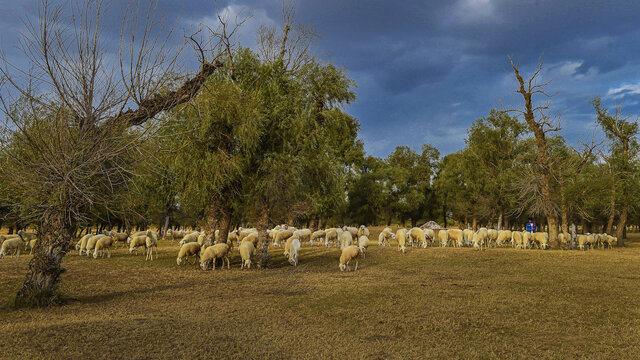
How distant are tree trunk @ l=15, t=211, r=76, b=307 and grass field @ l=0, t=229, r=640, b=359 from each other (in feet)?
1.42

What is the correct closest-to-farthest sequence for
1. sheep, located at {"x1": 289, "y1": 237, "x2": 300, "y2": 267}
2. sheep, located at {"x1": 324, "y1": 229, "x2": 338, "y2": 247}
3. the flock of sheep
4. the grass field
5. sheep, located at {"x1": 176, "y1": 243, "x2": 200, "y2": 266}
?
the grass field
the flock of sheep
sheep, located at {"x1": 176, "y1": 243, "x2": 200, "y2": 266}
sheep, located at {"x1": 289, "y1": 237, "x2": 300, "y2": 267}
sheep, located at {"x1": 324, "y1": 229, "x2": 338, "y2": 247}

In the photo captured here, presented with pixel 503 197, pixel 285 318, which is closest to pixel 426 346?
pixel 285 318

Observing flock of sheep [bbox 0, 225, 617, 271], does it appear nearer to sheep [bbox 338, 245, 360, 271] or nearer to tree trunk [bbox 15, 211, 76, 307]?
sheep [bbox 338, 245, 360, 271]

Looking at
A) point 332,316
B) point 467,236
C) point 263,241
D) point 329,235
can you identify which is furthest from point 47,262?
point 467,236

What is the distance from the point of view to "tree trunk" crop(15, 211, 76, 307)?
8570 mm

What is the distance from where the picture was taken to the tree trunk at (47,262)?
8570 millimetres

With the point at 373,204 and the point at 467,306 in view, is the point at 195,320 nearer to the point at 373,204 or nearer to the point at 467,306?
the point at 467,306

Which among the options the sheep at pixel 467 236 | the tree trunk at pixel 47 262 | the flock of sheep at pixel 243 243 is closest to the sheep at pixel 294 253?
the flock of sheep at pixel 243 243

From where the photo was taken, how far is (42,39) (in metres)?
7.05

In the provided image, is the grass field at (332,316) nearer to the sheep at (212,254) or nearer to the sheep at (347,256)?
the sheep at (347,256)

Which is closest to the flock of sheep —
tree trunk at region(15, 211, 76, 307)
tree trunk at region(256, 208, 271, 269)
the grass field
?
tree trunk at region(256, 208, 271, 269)

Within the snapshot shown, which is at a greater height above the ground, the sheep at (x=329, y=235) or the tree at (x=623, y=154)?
the tree at (x=623, y=154)

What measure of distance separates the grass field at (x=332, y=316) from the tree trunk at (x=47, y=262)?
0.43 metres

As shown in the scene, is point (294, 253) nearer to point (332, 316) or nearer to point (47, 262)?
point (332, 316)
